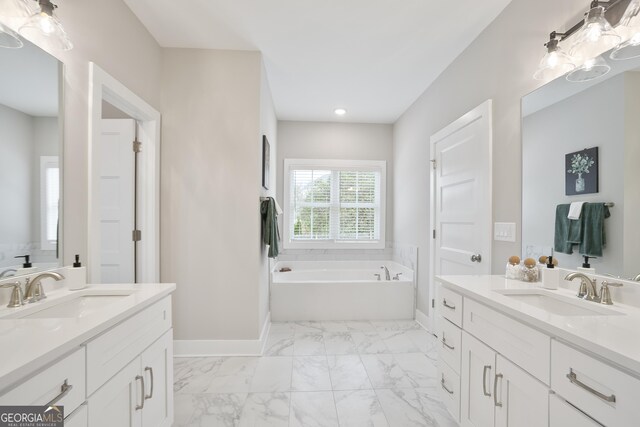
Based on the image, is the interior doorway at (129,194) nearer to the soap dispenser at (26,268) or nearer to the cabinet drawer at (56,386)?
the soap dispenser at (26,268)

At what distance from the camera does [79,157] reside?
1.58 meters

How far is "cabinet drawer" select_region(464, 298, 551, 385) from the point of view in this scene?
104 cm

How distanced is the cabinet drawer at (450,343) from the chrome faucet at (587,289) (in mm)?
567

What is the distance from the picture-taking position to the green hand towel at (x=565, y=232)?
142 centimetres

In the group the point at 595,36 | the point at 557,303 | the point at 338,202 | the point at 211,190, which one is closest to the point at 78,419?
the point at 211,190

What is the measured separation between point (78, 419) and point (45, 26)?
1469mm

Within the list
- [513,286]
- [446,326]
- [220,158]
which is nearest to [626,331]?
[513,286]

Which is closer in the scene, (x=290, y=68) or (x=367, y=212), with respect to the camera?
(x=290, y=68)

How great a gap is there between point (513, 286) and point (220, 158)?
2294 millimetres

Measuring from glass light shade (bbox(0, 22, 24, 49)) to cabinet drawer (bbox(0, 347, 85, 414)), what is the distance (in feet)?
3.99

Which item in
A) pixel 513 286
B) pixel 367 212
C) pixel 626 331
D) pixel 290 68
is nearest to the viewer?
pixel 626 331

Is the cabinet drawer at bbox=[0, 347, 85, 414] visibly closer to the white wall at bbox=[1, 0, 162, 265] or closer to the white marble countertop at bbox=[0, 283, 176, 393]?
the white marble countertop at bbox=[0, 283, 176, 393]

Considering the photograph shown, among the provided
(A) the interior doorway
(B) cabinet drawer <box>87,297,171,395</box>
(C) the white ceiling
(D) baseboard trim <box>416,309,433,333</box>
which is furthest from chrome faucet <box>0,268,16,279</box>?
(D) baseboard trim <box>416,309,433,333</box>

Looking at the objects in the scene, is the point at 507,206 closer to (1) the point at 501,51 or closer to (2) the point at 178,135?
(1) the point at 501,51
